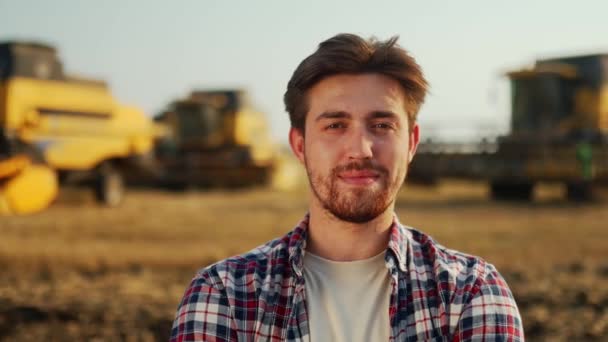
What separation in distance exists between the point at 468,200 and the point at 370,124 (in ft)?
54.5

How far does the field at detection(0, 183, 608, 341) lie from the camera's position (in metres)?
5.27

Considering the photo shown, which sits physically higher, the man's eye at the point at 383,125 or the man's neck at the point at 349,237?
the man's eye at the point at 383,125

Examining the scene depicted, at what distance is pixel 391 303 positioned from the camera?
1789 millimetres

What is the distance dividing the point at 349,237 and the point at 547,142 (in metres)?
17.0

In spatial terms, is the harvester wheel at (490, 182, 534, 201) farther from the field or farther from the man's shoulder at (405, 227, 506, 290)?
the man's shoulder at (405, 227, 506, 290)

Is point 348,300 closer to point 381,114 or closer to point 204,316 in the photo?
point 204,316

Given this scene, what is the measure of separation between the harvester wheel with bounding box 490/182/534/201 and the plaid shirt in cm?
1732

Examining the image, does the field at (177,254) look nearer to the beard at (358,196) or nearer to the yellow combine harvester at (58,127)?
the yellow combine harvester at (58,127)

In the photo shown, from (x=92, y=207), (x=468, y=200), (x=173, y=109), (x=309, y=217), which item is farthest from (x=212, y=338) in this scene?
(x=173, y=109)

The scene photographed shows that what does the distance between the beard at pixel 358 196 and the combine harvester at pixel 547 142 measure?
16085 mm

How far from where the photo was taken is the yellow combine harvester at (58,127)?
12.8 metres

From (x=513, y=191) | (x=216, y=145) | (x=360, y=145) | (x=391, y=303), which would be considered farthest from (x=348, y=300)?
(x=216, y=145)

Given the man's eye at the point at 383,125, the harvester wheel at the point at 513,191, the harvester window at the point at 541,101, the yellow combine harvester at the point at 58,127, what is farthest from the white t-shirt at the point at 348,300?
the harvester window at the point at 541,101

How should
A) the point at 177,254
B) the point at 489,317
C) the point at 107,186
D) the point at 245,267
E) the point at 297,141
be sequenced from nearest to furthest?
the point at 489,317 → the point at 245,267 → the point at 297,141 → the point at 177,254 → the point at 107,186
